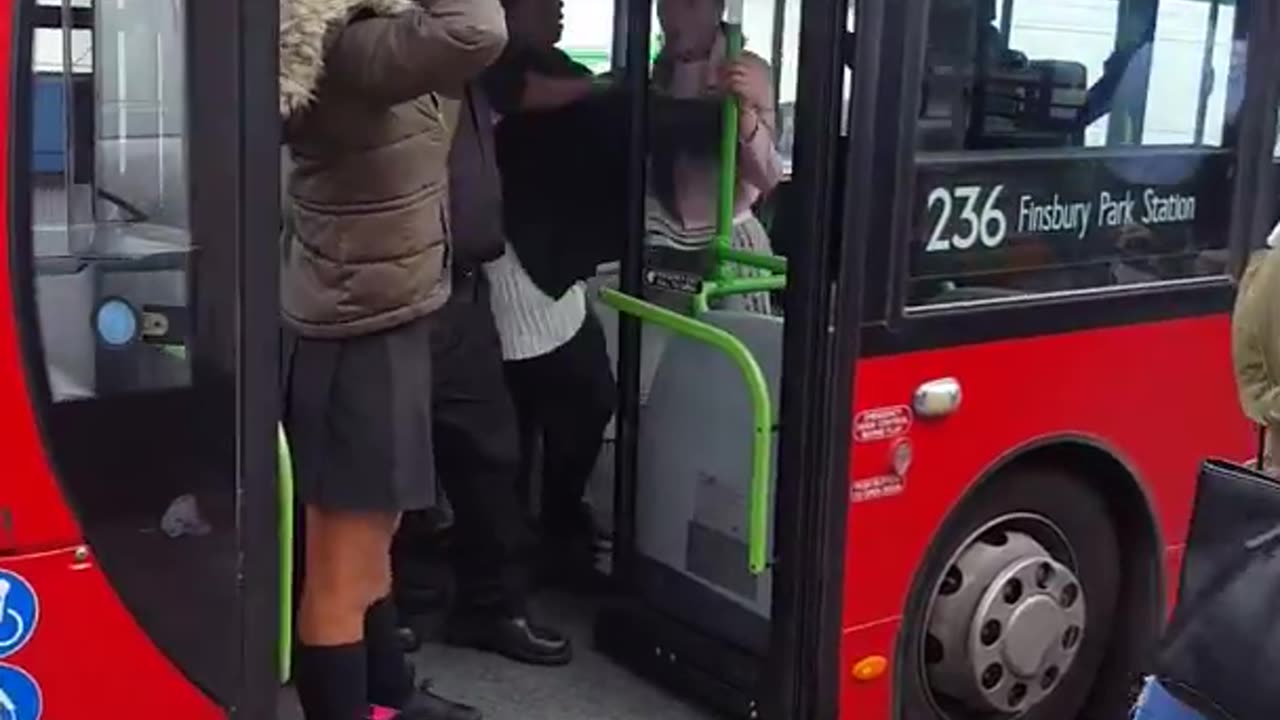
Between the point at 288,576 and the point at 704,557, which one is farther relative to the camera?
the point at 704,557

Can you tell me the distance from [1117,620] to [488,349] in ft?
4.98

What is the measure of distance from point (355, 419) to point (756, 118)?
52.7 inches

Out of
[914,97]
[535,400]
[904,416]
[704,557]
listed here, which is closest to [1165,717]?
[904,416]

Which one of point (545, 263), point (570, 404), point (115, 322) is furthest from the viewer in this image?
point (570, 404)

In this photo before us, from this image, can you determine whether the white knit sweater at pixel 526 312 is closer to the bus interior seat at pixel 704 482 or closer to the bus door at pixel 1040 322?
the bus interior seat at pixel 704 482

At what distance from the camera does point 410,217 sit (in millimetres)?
2889

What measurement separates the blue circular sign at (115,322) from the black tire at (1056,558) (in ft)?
5.62

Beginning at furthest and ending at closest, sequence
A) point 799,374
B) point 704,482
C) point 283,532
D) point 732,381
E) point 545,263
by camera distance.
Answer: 1. point 545,263
2. point 704,482
3. point 732,381
4. point 799,374
5. point 283,532

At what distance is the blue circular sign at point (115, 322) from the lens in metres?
2.34

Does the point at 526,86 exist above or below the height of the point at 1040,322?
above

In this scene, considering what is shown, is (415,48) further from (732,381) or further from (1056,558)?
(1056,558)

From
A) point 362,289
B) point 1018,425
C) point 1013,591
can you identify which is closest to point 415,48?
point 362,289

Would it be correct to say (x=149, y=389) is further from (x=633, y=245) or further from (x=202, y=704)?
(x=633, y=245)

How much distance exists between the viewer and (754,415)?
3.56 meters
